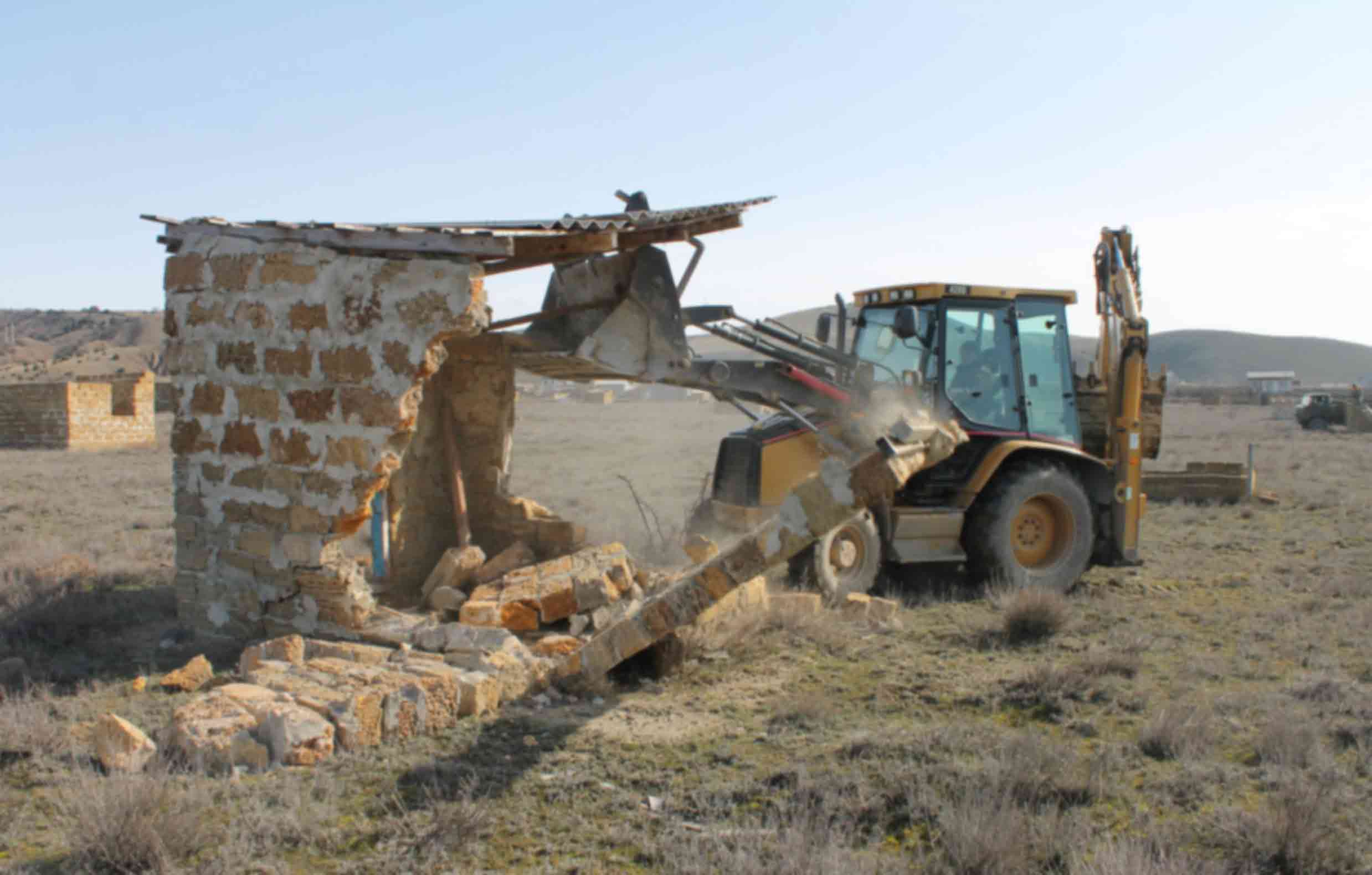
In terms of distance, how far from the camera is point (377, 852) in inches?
152

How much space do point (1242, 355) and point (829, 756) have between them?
401ft

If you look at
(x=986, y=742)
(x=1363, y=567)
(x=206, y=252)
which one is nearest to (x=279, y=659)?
(x=206, y=252)

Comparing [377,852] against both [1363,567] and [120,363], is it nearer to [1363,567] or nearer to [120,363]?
[1363,567]

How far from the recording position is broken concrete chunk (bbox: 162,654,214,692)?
19.4 ft

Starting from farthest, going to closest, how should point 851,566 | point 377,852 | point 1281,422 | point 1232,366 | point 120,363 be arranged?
point 1232,366
point 120,363
point 1281,422
point 851,566
point 377,852

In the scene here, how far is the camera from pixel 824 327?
8.87 meters

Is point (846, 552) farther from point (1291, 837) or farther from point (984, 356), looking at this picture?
point (1291, 837)

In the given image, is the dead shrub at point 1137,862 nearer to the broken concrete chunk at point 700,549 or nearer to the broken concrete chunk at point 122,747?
the broken concrete chunk at point 122,747

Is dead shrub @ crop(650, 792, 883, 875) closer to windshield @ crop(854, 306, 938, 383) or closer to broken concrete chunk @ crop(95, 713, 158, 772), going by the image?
broken concrete chunk @ crop(95, 713, 158, 772)

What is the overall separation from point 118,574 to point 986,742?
782cm

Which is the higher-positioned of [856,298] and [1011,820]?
[856,298]

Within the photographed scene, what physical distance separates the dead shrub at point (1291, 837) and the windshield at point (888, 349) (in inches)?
203

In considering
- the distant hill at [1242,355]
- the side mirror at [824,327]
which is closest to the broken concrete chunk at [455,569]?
the side mirror at [824,327]

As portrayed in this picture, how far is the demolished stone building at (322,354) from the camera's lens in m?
6.34
